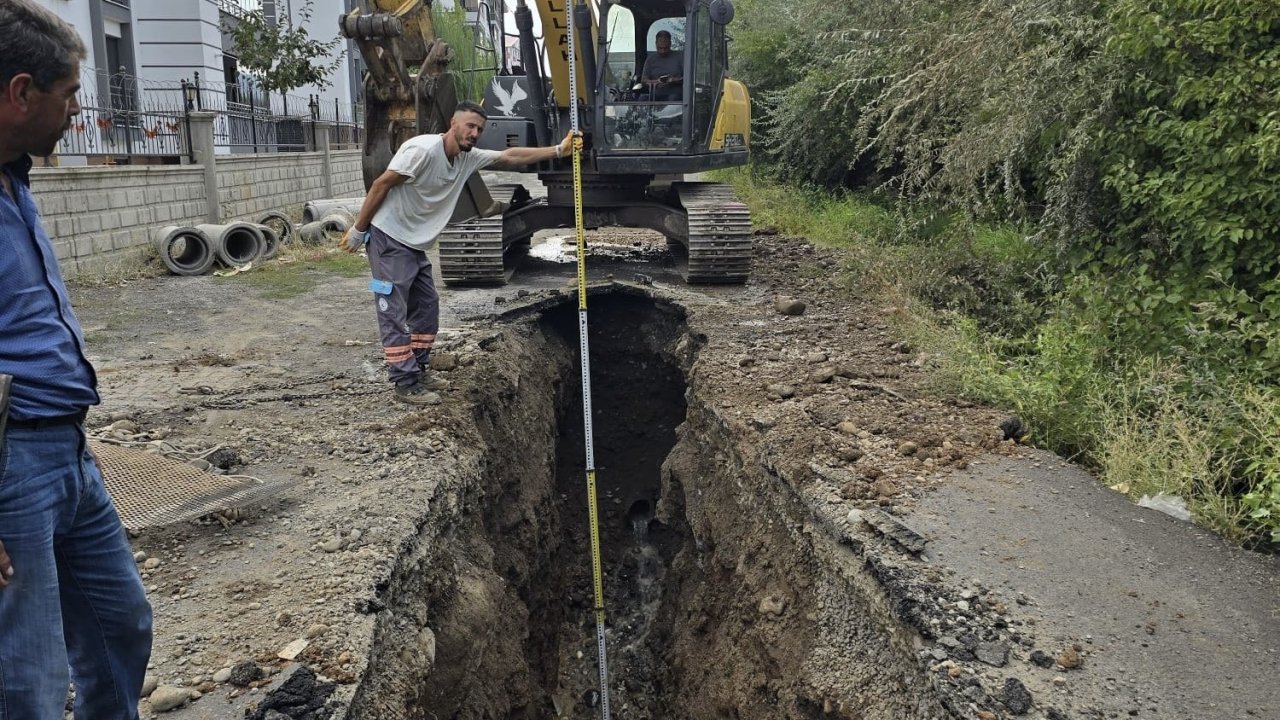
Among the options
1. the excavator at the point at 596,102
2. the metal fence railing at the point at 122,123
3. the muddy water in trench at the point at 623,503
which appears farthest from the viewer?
the metal fence railing at the point at 122,123

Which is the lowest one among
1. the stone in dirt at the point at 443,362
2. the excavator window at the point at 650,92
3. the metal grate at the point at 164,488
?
the metal grate at the point at 164,488

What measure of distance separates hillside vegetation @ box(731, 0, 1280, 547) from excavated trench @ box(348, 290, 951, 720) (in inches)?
63.3

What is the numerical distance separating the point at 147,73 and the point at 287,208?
15.6ft

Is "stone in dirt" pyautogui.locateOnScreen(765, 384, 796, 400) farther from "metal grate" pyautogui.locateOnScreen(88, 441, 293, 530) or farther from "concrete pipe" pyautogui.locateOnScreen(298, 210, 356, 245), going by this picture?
"concrete pipe" pyautogui.locateOnScreen(298, 210, 356, 245)

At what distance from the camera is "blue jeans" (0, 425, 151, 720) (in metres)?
2.18

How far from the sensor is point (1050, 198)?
Result: 7059 mm

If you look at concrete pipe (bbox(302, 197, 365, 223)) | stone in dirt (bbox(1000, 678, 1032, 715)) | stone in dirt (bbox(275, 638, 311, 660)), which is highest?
concrete pipe (bbox(302, 197, 365, 223))

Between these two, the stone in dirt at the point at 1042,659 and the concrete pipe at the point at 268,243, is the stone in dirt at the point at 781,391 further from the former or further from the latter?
the concrete pipe at the point at 268,243

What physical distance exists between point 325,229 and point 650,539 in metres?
7.96

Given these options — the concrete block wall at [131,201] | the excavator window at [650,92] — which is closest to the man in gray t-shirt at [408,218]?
the excavator window at [650,92]

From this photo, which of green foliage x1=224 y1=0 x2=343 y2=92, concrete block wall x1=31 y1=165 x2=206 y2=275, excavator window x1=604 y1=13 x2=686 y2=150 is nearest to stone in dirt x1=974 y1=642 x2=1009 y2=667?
excavator window x1=604 y1=13 x2=686 y2=150

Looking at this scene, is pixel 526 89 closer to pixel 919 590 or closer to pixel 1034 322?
pixel 1034 322

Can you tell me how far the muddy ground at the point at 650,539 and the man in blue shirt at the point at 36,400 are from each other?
35.9 inches

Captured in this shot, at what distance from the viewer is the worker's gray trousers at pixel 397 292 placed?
5.71 metres
